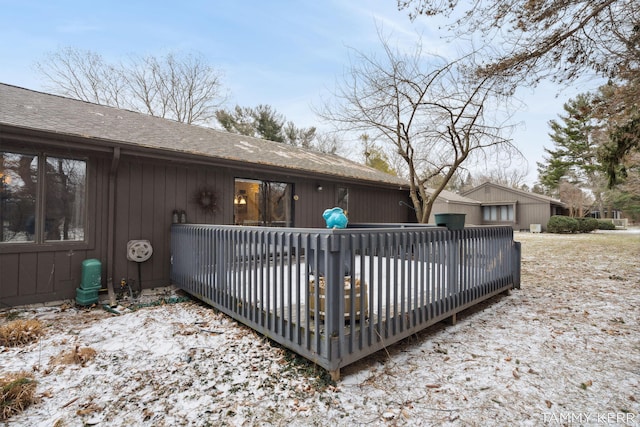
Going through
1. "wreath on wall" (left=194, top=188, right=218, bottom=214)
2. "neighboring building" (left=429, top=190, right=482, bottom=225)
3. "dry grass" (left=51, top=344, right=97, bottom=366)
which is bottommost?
"dry grass" (left=51, top=344, right=97, bottom=366)

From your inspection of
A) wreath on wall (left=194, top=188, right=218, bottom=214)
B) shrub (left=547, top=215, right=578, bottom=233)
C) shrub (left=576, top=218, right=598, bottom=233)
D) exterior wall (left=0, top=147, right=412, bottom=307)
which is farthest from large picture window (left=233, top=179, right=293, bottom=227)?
shrub (left=576, top=218, right=598, bottom=233)

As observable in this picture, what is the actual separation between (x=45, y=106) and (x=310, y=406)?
624cm

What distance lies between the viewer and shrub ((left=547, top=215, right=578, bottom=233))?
18.5m

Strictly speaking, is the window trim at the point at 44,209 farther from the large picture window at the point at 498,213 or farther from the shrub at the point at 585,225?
the shrub at the point at 585,225

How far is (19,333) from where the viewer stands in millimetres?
3010

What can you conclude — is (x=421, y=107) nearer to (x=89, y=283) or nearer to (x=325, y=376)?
(x=325, y=376)

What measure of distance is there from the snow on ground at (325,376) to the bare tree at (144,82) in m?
13.8

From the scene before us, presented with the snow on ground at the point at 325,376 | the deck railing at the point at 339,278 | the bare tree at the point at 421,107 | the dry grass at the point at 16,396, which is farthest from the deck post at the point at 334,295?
the bare tree at the point at 421,107

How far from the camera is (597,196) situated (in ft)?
88.0

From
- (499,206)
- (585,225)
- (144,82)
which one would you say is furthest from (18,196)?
(585,225)

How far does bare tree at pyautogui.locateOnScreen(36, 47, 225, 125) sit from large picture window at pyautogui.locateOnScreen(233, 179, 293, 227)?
11.8m

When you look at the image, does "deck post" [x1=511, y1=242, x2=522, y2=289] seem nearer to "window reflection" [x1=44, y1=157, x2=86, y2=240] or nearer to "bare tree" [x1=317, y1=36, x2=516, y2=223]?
"bare tree" [x1=317, y1=36, x2=516, y2=223]

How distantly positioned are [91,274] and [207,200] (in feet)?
7.01

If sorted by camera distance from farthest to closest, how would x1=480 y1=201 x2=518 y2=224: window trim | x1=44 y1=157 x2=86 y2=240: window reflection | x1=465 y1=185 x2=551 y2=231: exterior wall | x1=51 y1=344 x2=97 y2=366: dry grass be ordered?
x1=480 y1=201 x2=518 y2=224: window trim
x1=465 y1=185 x2=551 y2=231: exterior wall
x1=44 y1=157 x2=86 y2=240: window reflection
x1=51 y1=344 x2=97 y2=366: dry grass
